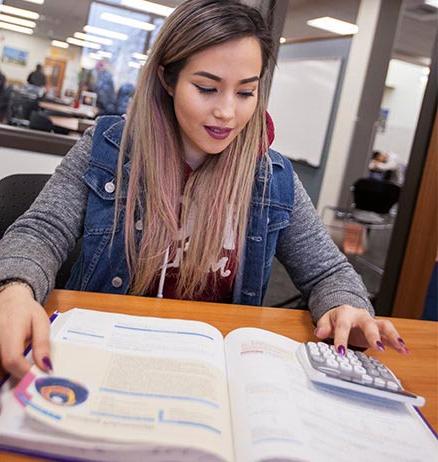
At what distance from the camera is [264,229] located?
1189mm

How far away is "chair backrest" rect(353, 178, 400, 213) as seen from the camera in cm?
450

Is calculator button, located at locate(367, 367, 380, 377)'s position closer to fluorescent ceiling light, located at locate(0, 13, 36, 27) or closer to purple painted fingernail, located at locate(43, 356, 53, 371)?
purple painted fingernail, located at locate(43, 356, 53, 371)

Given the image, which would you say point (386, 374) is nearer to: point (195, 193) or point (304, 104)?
point (195, 193)

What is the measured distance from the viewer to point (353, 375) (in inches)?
27.0

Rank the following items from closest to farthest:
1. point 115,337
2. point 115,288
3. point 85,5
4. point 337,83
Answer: point 115,337 < point 115,288 < point 85,5 < point 337,83

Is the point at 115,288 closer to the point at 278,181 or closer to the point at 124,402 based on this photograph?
the point at 278,181

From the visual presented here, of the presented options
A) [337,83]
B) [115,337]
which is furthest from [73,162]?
[337,83]

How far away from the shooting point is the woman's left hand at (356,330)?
2.80 ft

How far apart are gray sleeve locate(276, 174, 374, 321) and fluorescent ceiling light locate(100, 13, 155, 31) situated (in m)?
1.38

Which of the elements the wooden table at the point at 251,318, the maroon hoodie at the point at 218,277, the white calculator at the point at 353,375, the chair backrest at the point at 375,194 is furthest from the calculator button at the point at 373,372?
the chair backrest at the point at 375,194

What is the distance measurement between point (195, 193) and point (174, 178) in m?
0.06

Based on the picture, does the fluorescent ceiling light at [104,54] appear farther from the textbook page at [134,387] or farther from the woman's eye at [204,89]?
the textbook page at [134,387]

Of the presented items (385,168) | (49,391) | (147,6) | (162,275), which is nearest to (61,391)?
(49,391)

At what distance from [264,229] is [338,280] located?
20 cm
